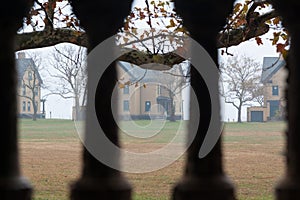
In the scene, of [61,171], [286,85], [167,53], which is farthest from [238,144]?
[286,85]

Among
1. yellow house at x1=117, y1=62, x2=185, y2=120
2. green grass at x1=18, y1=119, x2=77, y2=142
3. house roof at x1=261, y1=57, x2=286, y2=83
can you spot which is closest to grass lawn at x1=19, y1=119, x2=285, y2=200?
green grass at x1=18, y1=119, x2=77, y2=142

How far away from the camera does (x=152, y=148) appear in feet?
89.9

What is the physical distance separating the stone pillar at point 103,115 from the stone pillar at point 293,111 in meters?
0.26

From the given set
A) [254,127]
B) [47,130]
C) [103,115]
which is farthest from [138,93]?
[254,127]

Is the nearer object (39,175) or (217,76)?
(217,76)

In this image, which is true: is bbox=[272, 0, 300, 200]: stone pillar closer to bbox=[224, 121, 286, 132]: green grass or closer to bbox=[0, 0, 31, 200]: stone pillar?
bbox=[0, 0, 31, 200]: stone pillar

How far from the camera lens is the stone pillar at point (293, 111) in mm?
827

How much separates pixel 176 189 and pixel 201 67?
218mm

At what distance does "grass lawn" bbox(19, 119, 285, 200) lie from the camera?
55.2 ft

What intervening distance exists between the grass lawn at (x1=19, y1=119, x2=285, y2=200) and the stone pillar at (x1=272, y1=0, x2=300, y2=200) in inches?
193

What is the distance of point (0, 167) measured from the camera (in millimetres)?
865

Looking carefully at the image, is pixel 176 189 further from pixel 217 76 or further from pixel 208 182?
pixel 217 76

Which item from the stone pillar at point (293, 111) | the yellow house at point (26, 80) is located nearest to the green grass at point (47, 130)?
the yellow house at point (26, 80)

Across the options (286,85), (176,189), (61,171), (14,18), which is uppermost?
(14,18)
